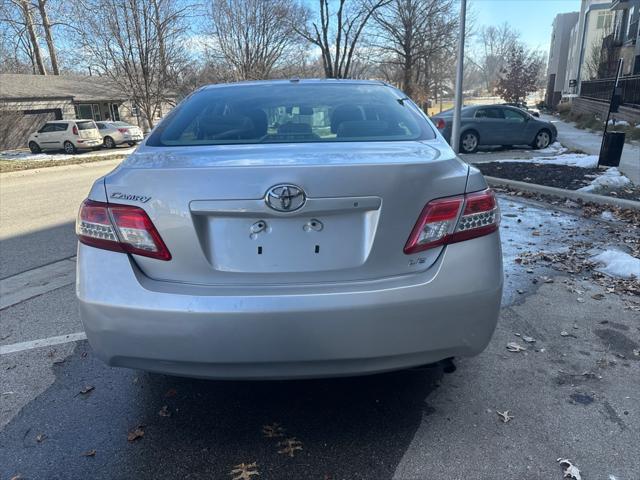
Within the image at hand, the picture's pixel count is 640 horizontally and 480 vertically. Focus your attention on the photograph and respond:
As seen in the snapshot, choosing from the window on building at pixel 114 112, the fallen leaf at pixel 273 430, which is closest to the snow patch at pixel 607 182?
the fallen leaf at pixel 273 430

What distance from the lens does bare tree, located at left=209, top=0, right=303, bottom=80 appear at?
106 ft

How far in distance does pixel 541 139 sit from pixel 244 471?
15.8m

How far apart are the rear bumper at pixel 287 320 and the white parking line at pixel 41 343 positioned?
1518 millimetres

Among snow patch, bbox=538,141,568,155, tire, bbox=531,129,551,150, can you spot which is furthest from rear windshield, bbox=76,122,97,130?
snow patch, bbox=538,141,568,155

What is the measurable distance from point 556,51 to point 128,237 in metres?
72.6

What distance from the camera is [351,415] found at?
8.34 ft

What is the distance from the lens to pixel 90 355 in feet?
10.5

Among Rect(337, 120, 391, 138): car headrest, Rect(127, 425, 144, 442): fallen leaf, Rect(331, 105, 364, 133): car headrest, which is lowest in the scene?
Rect(127, 425, 144, 442): fallen leaf

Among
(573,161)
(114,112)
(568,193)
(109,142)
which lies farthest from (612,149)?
(114,112)

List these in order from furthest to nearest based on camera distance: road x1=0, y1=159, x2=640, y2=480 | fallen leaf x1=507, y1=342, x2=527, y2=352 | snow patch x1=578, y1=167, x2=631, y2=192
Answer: snow patch x1=578, y1=167, x2=631, y2=192 → fallen leaf x1=507, y1=342, x2=527, y2=352 → road x1=0, y1=159, x2=640, y2=480

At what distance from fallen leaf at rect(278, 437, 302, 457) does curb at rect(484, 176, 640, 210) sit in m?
6.22

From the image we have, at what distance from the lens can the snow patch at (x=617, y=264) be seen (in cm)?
444

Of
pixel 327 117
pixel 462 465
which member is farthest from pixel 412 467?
pixel 327 117

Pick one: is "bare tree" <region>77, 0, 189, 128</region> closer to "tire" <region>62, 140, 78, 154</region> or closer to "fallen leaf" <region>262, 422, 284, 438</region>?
"tire" <region>62, 140, 78, 154</region>
